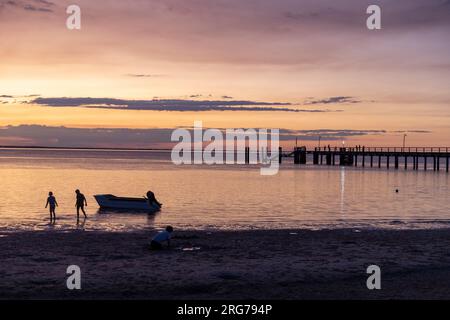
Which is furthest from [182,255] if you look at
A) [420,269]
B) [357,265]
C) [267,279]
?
[420,269]

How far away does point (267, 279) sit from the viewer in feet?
49.3

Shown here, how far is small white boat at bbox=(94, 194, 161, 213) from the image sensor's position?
3553 centimetres

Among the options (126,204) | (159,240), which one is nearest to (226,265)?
(159,240)

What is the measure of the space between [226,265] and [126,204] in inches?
811

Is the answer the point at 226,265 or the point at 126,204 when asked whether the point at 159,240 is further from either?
the point at 126,204

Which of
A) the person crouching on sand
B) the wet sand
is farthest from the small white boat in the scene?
the person crouching on sand

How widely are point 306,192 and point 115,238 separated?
36.2m

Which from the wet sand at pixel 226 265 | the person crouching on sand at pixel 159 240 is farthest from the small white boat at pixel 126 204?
the person crouching on sand at pixel 159 240

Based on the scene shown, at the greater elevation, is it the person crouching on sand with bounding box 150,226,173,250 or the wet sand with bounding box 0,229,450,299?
the person crouching on sand with bounding box 150,226,173,250

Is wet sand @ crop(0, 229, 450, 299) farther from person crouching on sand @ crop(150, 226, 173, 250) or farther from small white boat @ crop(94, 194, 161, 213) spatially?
small white boat @ crop(94, 194, 161, 213)

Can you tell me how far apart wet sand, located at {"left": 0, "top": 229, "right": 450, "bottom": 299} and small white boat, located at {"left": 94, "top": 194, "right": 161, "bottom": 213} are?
35.8ft

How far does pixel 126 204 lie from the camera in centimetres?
3628

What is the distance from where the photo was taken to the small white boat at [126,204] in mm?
35531
